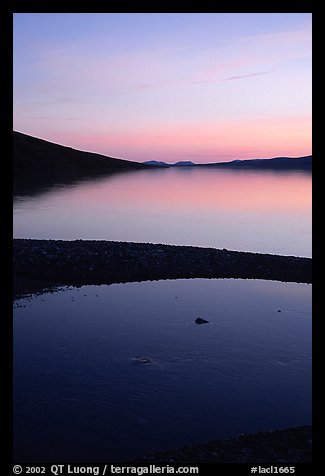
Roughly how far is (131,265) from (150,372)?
48.9 feet

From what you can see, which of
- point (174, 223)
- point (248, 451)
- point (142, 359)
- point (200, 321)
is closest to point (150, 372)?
point (142, 359)

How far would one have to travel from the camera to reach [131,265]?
28.8 metres

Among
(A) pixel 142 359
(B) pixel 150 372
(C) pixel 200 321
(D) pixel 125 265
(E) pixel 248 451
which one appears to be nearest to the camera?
(E) pixel 248 451

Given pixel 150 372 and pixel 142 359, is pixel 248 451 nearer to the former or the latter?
pixel 150 372

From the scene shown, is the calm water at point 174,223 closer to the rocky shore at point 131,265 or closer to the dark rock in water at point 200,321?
the rocky shore at point 131,265

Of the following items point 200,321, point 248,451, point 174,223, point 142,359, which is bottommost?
point 248,451

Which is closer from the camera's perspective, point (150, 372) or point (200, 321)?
point (150, 372)

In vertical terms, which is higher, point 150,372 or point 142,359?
point 142,359

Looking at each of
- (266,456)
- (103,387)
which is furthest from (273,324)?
(266,456)

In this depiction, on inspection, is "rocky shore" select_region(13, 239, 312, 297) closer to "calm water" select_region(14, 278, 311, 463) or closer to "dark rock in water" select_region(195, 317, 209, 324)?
"calm water" select_region(14, 278, 311, 463)

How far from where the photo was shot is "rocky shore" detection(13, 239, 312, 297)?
27.0m

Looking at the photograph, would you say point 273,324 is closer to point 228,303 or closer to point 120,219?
point 228,303

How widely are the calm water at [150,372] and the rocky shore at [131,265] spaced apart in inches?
159

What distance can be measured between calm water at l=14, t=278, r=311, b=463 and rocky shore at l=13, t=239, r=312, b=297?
404 cm
